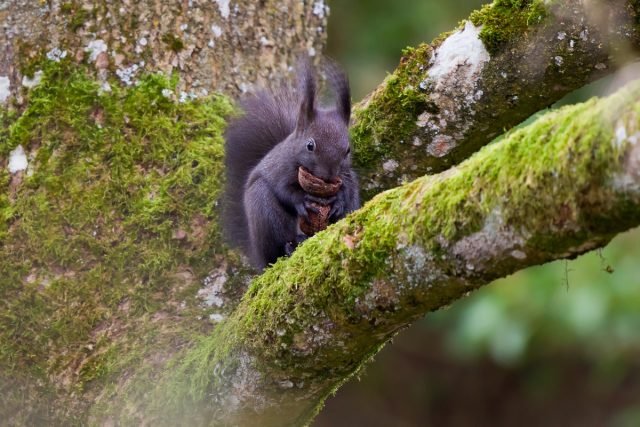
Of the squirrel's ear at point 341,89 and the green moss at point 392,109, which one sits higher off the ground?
the squirrel's ear at point 341,89

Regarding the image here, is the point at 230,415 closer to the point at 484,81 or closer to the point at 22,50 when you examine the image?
the point at 484,81

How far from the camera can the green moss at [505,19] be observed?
2.49 m

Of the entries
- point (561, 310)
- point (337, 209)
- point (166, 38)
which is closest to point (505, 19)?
point (337, 209)

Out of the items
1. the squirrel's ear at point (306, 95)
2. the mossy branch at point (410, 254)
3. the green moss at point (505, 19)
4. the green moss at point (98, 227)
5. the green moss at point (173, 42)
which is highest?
the green moss at point (173, 42)

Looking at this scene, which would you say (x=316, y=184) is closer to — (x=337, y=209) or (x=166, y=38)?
(x=337, y=209)

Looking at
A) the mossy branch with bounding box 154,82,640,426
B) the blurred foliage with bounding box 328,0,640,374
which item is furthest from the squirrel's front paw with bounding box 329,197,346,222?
the blurred foliage with bounding box 328,0,640,374

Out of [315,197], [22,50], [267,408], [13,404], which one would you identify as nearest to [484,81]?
[315,197]

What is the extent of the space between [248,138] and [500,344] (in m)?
2.05

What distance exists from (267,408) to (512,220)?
101 centimetres

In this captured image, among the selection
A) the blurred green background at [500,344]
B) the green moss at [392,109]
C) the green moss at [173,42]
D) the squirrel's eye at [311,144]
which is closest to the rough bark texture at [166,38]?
the green moss at [173,42]

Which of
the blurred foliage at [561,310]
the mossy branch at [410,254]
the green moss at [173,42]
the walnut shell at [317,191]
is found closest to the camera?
the mossy branch at [410,254]

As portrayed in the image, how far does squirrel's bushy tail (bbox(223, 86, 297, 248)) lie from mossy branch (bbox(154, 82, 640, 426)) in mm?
629

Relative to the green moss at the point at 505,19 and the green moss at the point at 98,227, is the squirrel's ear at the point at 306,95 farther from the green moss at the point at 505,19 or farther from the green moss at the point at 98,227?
the green moss at the point at 505,19

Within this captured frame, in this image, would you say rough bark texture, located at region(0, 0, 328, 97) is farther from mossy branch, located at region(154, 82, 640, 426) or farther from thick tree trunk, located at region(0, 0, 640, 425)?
mossy branch, located at region(154, 82, 640, 426)
